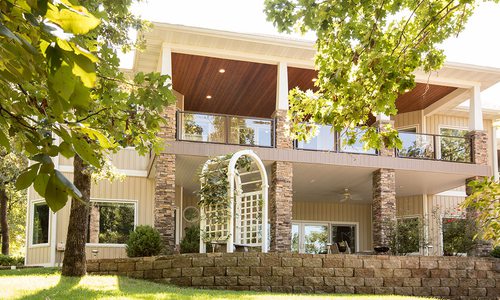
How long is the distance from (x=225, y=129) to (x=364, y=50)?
8.76 metres

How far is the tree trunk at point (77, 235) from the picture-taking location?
1161 centimetres

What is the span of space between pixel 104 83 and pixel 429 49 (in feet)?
15.0

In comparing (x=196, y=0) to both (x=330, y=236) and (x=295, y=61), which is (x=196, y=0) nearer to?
(x=295, y=61)

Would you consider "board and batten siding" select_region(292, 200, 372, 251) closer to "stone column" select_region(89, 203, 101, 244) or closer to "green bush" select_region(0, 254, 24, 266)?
"stone column" select_region(89, 203, 101, 244)

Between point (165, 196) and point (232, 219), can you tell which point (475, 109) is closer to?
point (232, 219)

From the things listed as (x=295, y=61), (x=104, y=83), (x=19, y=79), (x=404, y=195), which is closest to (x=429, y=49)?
(x=104, y=83)

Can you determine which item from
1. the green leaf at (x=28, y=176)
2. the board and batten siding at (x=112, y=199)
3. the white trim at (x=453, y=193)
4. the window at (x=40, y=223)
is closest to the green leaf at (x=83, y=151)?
the green leaf at (x=28, y=176)

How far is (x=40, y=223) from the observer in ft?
58.4

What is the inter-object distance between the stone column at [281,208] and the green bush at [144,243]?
3116 mm

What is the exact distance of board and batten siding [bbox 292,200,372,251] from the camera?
22266 mm

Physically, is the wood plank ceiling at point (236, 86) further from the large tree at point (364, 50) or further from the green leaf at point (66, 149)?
the green leaf at point (66, 149)

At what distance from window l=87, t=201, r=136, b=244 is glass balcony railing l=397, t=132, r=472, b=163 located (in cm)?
853

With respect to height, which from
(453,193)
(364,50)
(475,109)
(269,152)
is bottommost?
(453,193)

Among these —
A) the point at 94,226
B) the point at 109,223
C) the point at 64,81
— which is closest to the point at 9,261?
the point at 94,226
